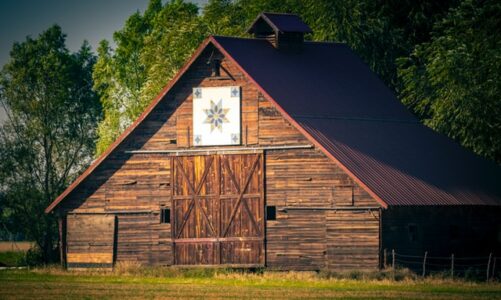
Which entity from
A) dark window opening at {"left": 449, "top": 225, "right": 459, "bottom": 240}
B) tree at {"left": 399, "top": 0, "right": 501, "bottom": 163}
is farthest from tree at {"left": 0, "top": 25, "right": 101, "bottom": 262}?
dark window opening at {"left": 449, "top": 225, "right": 459, "bottom": 240}

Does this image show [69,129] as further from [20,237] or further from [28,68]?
[20,237]

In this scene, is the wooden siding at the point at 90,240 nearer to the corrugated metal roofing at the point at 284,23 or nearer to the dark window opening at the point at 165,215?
the dark window opening at the point at 165,215

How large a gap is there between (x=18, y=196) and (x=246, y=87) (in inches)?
704

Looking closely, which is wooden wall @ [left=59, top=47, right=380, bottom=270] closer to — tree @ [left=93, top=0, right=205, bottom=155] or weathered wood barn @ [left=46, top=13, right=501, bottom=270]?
weathered wood barn @ [left=46, top=13, right=501, bottom=270]

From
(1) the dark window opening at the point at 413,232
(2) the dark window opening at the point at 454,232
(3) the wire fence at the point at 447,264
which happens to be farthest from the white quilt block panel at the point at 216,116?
(2) the dark window opening at the point at 454,232

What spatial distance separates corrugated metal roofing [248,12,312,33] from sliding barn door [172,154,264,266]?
22.2 ft

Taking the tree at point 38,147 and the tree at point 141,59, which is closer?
the tree at point 38,147

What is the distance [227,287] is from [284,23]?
572 inches

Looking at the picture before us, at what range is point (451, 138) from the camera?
5559 centimetres

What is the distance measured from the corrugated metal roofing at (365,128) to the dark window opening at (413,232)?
4.53ft

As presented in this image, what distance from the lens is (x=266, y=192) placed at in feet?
159

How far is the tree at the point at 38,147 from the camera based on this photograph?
62688 millimetres

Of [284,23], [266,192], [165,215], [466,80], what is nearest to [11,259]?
[165,215]

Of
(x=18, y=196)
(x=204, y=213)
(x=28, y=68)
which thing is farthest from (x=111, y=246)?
(x=28, y=68)
